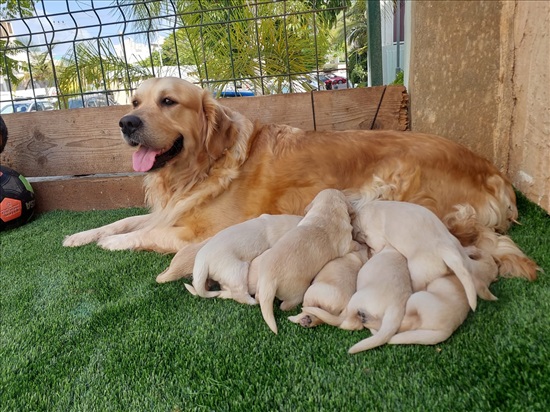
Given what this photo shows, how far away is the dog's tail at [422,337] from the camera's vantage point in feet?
4.38

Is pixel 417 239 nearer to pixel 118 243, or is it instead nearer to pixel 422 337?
pixel 422 337

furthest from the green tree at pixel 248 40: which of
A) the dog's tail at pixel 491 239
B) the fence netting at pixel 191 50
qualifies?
the dog's tail at pixel 491 239

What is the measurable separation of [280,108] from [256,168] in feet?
3.17

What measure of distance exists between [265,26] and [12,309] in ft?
12.3

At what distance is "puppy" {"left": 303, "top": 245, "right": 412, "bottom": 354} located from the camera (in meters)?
1.36

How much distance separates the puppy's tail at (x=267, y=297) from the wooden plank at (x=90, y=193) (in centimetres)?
243

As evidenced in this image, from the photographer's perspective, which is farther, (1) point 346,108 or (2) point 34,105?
(2) point 34,105

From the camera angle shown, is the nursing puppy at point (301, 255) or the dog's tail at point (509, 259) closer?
the nursing puppy at point (301, 255)

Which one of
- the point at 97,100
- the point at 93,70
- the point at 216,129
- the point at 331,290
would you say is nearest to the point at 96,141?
the point at 97,100

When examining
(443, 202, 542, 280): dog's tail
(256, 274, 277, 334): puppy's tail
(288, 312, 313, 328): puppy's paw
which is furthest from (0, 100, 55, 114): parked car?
(443, 202, 542, 280): dog's tail

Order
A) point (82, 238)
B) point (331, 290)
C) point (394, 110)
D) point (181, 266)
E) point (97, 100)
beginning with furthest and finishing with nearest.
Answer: point (97, 100), point (394, 110), point (82, 238), point (181, 266), point (331, 290)

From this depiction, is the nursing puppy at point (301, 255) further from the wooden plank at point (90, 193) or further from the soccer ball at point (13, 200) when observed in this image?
the soccer ball at point (13, 200)

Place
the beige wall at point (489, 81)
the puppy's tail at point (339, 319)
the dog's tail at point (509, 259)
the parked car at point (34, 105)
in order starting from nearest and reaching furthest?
the puppy's tail at point (339, 319)
the dog's tail at point (509, 259)
the beige wall at point (489, 81)
the parked car at point (34, 105)

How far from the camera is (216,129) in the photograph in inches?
103
